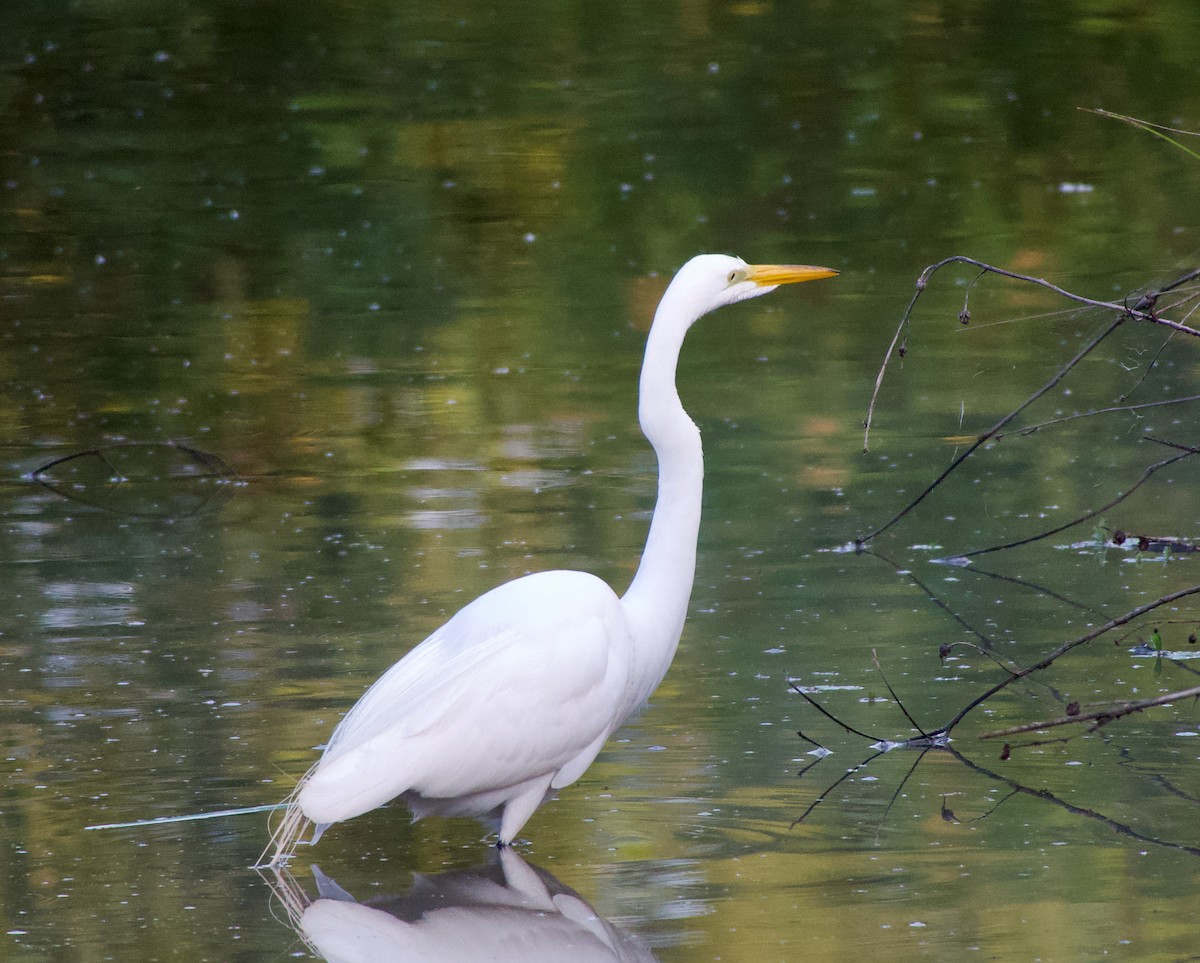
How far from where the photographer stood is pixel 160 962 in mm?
3898

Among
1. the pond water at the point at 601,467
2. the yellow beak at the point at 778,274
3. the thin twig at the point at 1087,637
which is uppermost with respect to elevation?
the yellow beak at the point at 778,274

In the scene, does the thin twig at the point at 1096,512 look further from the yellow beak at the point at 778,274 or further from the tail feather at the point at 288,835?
the tail feather at the point at 288,835

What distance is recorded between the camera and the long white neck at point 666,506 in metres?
4.76

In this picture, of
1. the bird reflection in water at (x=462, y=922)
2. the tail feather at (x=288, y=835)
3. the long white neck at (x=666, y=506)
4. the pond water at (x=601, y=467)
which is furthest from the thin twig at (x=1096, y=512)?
the tail feather at (x=288, y=835)

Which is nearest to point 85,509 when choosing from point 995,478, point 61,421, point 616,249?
point 61,421

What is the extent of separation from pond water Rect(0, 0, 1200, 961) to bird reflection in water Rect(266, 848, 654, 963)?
15 millimetres

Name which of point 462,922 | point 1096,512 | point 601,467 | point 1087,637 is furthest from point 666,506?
point 601,467

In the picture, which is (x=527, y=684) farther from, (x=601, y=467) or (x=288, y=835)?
(x=601, y=467)

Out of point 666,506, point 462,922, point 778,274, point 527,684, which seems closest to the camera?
point 462,922

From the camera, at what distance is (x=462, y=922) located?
4.11m

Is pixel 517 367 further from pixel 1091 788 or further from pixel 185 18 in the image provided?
pixel 185 18

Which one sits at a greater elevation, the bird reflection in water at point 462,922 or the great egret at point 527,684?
the great egret at point 527,684

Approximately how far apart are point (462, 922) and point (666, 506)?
3.85 feet

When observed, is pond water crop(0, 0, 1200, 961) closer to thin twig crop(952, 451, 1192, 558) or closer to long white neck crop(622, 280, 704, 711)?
thin twig crop(952, 451, 1192, 558)
